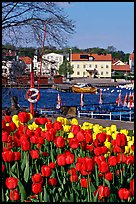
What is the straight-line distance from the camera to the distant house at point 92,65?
89.6m

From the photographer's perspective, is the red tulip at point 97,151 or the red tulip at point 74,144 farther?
the red tulip at point 74,144

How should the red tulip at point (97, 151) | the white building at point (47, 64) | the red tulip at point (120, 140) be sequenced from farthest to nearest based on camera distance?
1. the white building at point (47, 64)
2. the red tulip at point (120, 140)
3. the red tulip at point (97, 151)

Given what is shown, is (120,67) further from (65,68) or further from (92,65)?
(65,68)

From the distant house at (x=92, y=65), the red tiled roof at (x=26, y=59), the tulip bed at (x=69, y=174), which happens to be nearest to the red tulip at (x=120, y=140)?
the tulip bed at (x=69, y=174)

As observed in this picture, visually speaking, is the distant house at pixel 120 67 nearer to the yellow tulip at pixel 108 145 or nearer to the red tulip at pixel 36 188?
the yellow tulip at pixel 108 145

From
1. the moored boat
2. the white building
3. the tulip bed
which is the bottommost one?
the moored boat

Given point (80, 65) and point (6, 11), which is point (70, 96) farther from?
point (6, 11)

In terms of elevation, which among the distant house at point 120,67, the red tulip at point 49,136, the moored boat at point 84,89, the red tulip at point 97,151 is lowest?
the moored boat at point 84,89

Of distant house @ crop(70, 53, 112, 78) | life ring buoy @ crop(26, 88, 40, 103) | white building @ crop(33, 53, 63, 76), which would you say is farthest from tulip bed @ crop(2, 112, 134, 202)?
distant house @ crop(70, 53, 112, 78)

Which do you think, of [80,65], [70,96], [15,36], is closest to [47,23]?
[15,36]

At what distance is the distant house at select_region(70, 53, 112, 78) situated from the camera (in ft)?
294

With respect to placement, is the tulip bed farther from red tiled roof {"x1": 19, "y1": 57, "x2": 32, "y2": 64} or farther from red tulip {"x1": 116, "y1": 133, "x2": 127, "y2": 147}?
red tiled roof {"x1": 19, "y1": 57, "x2": 32, "y2": 64}

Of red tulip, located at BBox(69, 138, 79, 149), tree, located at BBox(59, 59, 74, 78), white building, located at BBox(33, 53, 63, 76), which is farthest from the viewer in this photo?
tree, located at BBox(59, 59, 74, 78)

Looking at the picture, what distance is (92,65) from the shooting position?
10006 cm
